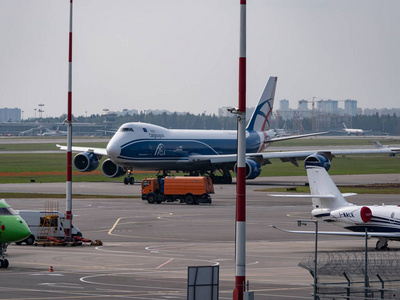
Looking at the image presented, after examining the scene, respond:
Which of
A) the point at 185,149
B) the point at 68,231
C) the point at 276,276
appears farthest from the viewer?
the point at 185,149

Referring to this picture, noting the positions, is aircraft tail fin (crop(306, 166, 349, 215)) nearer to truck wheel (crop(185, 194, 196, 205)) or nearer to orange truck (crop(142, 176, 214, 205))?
orange truck (crop(142, 176, 214, 205))

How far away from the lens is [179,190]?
72.4 metres

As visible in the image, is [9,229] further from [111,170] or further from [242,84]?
[111,170]

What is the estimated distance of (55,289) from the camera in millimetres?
29656

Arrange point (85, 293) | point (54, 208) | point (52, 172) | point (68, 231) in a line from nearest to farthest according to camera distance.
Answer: point (85, 293), point (68, 231), point (54, 208), point (52, 172)

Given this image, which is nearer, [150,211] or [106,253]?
[106,253]

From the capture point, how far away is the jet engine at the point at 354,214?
41.0 m

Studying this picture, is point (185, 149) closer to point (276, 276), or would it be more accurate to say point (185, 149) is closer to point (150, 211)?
point (150, 211)

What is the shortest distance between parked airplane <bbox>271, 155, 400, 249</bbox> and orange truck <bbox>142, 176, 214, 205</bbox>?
A: 28.1m

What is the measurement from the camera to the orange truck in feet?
235

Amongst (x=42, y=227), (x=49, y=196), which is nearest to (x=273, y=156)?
(x=49, y=196)

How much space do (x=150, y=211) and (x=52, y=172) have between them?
55.0m

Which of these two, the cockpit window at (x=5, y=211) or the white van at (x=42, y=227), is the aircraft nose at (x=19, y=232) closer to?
the cockpit window at (x=5, y=211)

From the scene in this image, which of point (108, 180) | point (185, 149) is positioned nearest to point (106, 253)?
point (185, 149)
